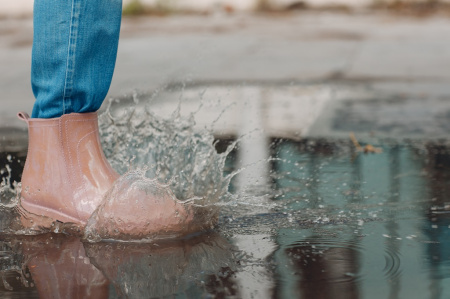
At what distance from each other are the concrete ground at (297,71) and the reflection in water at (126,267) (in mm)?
1824

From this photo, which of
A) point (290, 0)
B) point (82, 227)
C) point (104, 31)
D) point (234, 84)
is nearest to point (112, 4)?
point (104, 31)

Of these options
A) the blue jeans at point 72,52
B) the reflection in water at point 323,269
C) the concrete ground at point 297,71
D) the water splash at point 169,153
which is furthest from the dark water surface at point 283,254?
the concrete ground at point 297,71

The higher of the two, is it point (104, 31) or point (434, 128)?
point (104, 31)

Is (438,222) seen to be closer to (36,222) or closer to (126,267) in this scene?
(126,267)

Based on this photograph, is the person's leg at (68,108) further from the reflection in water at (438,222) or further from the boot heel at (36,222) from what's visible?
the reflection in water at (438,222)

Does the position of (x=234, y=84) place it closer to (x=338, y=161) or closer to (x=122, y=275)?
(x=338, y=161)

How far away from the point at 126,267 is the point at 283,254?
1.28 ft

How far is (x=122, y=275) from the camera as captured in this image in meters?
1.90

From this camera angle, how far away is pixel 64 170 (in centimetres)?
233

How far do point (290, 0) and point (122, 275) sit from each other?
11839 millimetres

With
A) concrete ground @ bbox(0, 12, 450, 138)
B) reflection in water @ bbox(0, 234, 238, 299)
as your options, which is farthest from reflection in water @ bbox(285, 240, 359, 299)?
concrete ground @ bbox(0, 12, 450, 138)

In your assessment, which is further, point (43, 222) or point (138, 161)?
point (138, 161)

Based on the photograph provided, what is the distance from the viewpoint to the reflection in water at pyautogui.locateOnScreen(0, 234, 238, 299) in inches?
70.1

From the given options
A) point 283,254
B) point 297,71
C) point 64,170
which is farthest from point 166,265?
point 297,71
